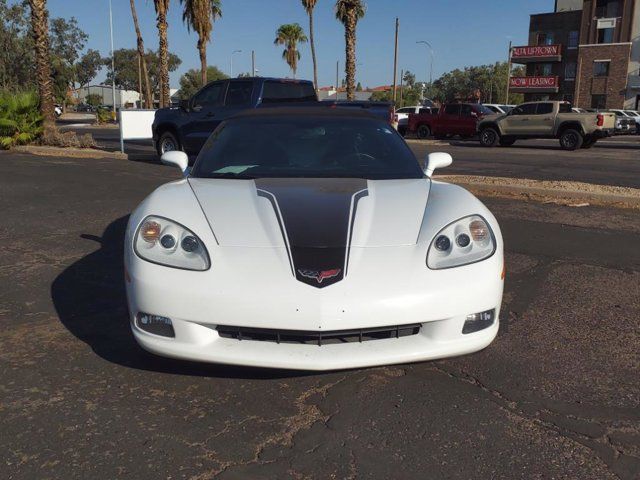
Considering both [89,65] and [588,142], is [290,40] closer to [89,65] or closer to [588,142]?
[588,142]

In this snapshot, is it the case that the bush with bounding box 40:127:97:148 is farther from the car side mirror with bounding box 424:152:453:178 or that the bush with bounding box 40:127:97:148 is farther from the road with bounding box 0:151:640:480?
the car side mirror with bounding box 424:152:453:178

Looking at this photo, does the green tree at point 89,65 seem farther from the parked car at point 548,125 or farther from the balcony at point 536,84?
the parked car at point 548,125

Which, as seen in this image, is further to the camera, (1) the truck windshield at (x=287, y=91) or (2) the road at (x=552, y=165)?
(1) the truck windshield at (x=287, y=91)

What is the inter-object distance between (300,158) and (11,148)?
15.5 metres

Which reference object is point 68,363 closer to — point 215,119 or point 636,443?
point 636,443

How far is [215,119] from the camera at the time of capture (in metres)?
12.5

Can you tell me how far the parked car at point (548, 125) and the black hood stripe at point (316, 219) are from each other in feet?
60.3

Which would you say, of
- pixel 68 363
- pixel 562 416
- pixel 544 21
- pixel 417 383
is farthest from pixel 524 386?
pixel 544 21

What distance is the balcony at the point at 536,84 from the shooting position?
154 ft

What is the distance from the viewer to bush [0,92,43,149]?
16.8 metres

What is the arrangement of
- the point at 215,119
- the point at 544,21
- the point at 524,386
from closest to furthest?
the point at 524,386 < the point at 215,119 < the point at 544,21

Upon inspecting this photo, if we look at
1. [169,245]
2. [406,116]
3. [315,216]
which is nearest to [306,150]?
[315,216]

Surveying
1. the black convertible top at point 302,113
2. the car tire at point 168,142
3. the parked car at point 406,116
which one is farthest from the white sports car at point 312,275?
the parked car at point 406,116

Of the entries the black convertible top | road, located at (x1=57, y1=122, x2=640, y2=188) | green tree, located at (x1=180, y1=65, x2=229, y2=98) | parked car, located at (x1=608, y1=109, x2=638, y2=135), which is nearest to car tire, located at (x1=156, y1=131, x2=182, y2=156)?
road, located at (x1=57, y1=122, x2=640, y2=188)
